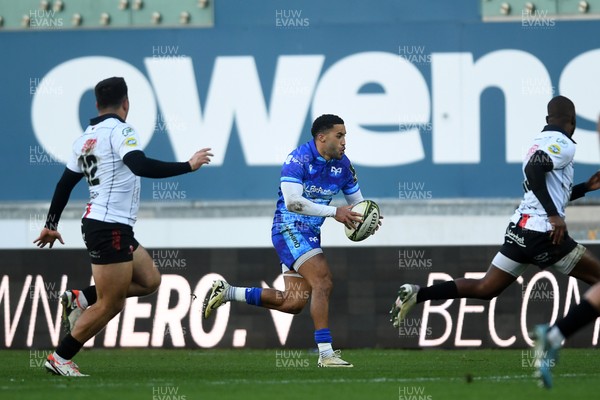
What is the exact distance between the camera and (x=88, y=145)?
9766mm

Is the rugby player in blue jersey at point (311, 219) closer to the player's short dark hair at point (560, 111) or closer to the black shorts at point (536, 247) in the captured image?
the black shorts at point (536, 247)

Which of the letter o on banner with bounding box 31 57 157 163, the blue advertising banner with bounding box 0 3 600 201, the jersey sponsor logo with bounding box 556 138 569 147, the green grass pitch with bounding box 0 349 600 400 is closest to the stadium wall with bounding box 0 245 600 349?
the green grass pitch with bounding box 0 349 600 400

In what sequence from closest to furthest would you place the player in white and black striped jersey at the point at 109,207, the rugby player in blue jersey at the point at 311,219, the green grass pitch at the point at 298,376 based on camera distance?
the green grass pitch at the point at 298,376 → the player in white and black striped jersey at the point at 109,207 → the rugby player in blue jersey at the point at 311,219

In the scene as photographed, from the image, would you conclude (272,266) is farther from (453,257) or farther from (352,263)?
(453,257)

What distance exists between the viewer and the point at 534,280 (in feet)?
45.6

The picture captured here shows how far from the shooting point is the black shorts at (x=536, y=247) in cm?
1001

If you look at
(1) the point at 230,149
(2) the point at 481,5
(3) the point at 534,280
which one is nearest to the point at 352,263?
(3) the point at 534,280

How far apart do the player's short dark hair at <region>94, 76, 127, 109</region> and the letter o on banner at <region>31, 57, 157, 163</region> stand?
6866mm

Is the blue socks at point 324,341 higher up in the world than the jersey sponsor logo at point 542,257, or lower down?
lower down

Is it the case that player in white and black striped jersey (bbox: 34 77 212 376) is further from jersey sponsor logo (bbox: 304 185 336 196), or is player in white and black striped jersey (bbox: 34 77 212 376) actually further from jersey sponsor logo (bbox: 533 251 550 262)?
jersey sponsor logo (bbox: 533 251 550 262)

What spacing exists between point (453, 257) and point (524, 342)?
1.21 m

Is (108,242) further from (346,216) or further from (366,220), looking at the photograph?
(366,220)

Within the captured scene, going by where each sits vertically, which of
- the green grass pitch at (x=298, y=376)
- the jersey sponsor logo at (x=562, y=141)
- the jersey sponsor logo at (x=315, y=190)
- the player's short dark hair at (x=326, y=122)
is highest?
the player's short dark hair at (x=326, y=122)

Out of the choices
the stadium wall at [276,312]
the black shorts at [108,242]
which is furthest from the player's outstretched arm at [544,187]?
the stadium wall at [276,312]
